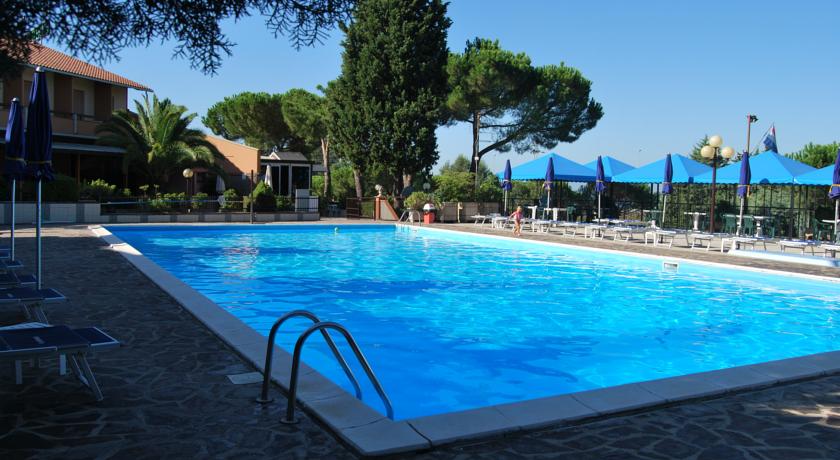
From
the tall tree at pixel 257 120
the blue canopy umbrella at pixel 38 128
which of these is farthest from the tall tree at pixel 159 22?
the tall tree at pixel 257 120

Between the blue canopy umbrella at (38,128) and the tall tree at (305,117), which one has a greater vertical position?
the tall tree at (305,117)

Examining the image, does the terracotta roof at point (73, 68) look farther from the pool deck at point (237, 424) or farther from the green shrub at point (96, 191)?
the pool deck at point (237, 424)

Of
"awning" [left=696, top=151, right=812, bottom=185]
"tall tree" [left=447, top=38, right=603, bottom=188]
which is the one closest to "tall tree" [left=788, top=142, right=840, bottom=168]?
"awning" [left=696, top=151, right=812, bottom=185]

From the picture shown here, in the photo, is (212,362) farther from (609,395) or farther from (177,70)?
(609,395)

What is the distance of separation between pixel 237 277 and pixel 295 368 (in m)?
9.40

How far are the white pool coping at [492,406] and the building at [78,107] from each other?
24796mm

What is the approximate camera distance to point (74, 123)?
28375mm

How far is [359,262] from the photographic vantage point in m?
16.1

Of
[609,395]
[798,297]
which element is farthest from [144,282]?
[798,297]

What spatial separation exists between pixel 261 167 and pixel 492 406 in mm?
31211

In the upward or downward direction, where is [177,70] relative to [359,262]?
upward

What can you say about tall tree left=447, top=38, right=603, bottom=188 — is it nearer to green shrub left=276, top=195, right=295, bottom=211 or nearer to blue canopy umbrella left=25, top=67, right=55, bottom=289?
green shrub left=276, top=195, right=295, bottom=211

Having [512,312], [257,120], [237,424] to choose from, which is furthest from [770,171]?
[257,120]

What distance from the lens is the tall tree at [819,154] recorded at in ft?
92.2
